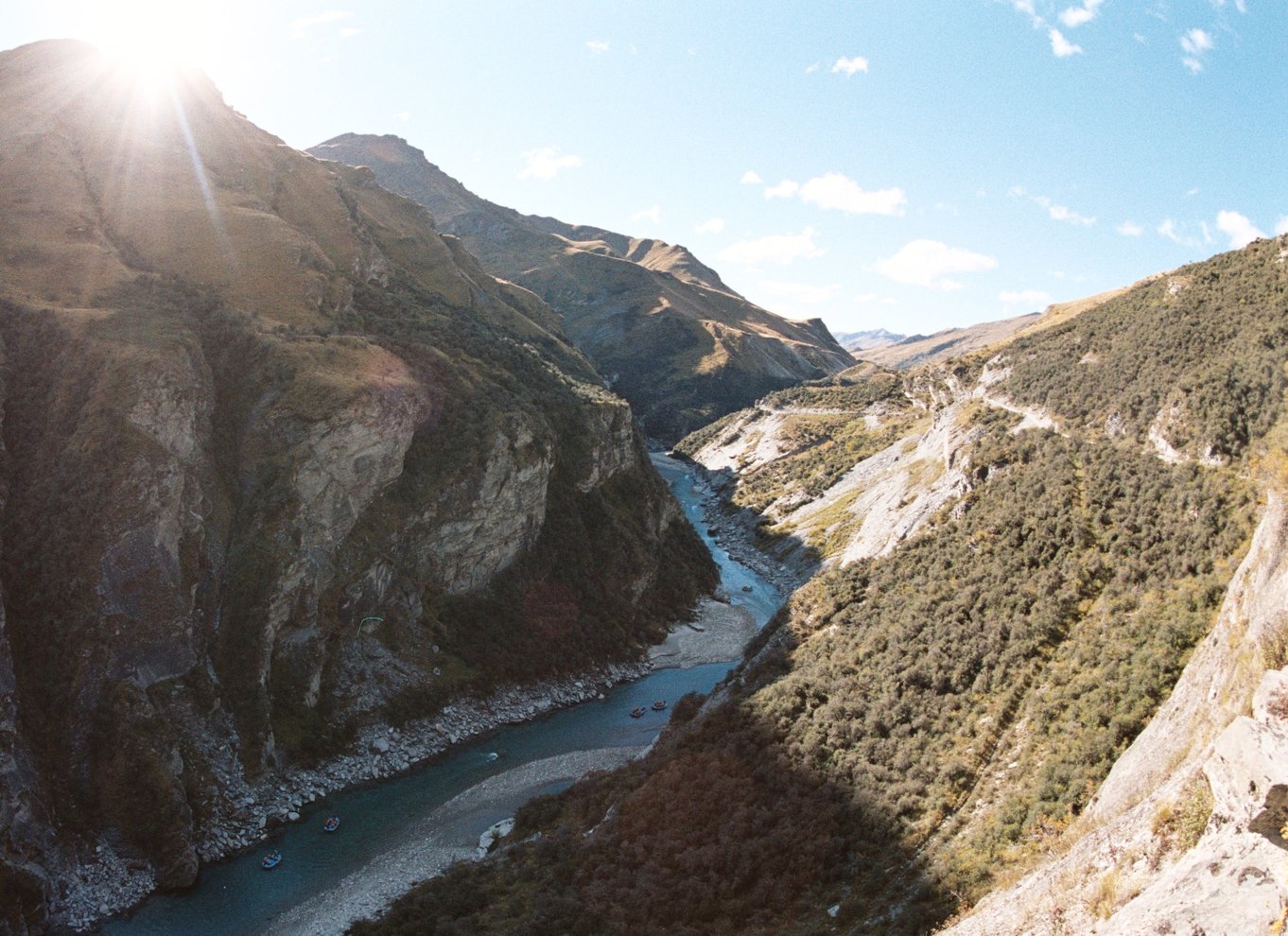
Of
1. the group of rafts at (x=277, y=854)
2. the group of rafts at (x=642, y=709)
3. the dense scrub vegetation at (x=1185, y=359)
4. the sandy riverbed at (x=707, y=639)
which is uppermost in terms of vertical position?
the dense scrub vegetation at (x=1185, y=359)

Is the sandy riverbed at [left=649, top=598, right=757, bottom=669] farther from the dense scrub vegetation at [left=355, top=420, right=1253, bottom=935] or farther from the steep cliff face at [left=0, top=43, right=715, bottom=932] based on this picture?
the dense scrub vegetation at [left=355, top=420, right=1253, bottom=935]

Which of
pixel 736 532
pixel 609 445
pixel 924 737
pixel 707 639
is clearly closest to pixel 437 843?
pixel 924 737

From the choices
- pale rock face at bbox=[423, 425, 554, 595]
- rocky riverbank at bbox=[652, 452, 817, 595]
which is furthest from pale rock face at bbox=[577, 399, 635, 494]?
rocky riverbank at bbox=[652, 452, 817, 595]

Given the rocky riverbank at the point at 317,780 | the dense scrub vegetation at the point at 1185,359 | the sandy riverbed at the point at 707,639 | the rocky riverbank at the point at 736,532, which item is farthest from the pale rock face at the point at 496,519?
the dense scrub vegetation at the point at 1185,359

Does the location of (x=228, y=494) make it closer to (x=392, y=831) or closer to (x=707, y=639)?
(x=392, y=831)

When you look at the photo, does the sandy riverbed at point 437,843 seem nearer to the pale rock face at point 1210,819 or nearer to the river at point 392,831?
the river at point 392,831
